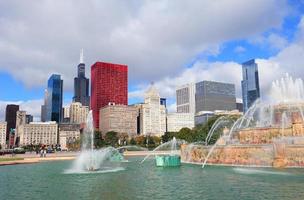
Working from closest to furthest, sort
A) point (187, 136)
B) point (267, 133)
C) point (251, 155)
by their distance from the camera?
1. point (251, 155)
2. point (267, 133)
3. point (187, 136)

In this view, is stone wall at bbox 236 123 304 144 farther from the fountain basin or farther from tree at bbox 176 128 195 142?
tree at bbox 176 128 195 142

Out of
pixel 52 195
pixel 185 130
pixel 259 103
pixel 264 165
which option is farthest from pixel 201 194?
pixel 185 130

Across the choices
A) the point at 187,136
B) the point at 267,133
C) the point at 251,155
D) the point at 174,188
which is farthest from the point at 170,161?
the point at 187,136

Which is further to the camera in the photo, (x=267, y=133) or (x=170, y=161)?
(x=267, y=133)

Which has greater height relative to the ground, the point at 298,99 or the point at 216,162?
the point at 298,99

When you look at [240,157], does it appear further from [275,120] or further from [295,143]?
[275,120]

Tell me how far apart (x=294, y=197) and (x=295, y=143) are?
70.1 feet

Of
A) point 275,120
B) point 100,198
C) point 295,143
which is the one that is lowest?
point 100,198

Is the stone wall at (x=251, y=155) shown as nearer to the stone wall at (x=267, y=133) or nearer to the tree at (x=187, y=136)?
the stone wall at (x=267, y=133)

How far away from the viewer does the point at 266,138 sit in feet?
149

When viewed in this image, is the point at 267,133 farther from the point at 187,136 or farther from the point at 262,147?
the point at 187,136

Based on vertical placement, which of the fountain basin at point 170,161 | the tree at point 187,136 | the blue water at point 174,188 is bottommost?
the blue water at point 174,188

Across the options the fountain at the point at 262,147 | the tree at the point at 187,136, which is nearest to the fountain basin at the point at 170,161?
the fountain at the point at 262,147

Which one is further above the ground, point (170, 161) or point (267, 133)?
point (267, 133)
